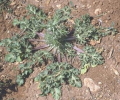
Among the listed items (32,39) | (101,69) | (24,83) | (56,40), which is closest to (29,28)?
(32,39)

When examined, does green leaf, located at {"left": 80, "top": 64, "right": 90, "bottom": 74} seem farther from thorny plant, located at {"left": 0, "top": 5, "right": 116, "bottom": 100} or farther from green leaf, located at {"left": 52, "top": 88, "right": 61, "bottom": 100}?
green leaf, located at {"left": 52, "top": 88, "right": 61, "bottom": 100}

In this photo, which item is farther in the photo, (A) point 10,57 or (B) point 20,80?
(A) point 10,57

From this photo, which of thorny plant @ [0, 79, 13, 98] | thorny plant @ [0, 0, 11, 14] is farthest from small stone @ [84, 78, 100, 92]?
thorny plant @ [0, 0, 11, 14]

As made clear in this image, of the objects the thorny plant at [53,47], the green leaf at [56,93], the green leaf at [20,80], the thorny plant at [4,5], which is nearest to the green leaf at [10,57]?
the thorny plant at [53,47]

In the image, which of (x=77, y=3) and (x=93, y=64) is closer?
(x=93, y=64)

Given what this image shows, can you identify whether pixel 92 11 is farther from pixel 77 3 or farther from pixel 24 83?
pixel 24 83

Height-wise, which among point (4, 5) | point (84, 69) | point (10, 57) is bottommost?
point (84, 69)

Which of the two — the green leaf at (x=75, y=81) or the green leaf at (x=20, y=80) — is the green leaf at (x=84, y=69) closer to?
the green leaf at (x=75, y=81)

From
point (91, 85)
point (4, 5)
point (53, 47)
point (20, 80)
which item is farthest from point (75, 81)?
point (4, 5)

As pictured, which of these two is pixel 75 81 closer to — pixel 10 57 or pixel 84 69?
pixel 84 69
